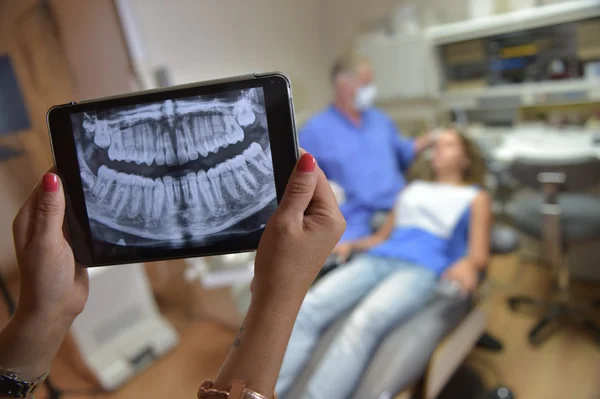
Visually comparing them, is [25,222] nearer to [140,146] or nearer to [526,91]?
[140,146]

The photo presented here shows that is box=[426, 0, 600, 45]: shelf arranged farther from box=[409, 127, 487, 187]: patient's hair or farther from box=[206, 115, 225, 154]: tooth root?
box=[206, 115, 225, 154]: tooth root

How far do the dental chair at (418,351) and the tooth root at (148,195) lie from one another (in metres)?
0.60

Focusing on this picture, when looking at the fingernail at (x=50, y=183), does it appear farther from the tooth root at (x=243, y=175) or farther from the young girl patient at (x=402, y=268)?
the young girl patient at (x=402, y=268)

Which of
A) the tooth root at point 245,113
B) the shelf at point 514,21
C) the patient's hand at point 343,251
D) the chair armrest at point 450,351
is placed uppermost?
the shelf at point 514,21

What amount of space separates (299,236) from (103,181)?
303mm

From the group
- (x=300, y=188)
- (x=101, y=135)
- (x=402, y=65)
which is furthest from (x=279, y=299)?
(x=402, y=65)

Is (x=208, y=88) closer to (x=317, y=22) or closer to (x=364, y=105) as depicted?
(x=364, y=105)

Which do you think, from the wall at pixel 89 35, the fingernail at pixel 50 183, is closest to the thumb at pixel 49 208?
the fingernail at pixel 50 183

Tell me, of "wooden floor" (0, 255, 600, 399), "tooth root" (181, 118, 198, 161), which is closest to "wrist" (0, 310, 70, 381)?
"tooth root" (181, 118, 198, 161)

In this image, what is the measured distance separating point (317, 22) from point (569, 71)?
162cm

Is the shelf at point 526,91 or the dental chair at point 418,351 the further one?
the shelf at point 526,91

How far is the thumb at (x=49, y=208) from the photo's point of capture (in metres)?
0.57

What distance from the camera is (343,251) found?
1.47 m

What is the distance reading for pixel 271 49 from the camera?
2.54 metres
